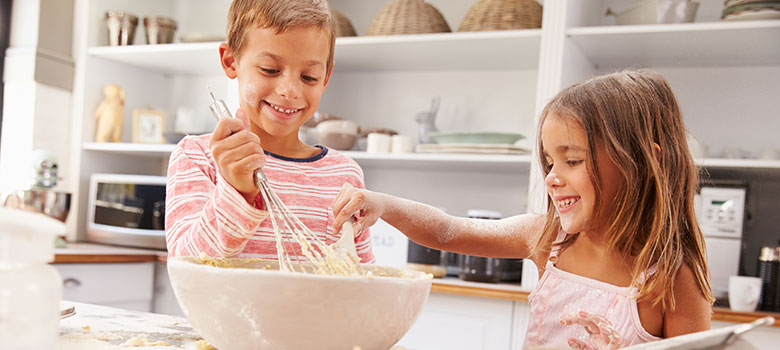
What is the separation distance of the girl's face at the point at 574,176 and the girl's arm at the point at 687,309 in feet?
0.47

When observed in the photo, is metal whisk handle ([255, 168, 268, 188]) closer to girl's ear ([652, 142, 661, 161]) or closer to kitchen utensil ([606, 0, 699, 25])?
girl's ear ([652, 142, 661, 161])

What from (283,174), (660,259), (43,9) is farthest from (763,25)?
(43,9)

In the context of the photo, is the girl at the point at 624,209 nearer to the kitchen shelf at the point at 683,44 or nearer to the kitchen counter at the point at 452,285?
the kitchen counter at the point at 452,285

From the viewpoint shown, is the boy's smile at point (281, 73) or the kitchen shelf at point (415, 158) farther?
the kitchen shelf at point (415, 158)

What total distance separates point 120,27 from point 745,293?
2370 mm

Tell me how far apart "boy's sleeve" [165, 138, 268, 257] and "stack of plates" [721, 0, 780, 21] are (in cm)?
154

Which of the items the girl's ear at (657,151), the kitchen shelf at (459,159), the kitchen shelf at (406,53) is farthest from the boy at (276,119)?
the kitchen shelf at (406,53)

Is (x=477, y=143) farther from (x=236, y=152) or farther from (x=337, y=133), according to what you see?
(x=236, y=152)

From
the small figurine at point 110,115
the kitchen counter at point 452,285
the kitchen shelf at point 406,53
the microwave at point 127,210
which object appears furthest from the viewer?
the small figurine at point 110,115

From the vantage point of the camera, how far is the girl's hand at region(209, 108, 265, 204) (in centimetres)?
60

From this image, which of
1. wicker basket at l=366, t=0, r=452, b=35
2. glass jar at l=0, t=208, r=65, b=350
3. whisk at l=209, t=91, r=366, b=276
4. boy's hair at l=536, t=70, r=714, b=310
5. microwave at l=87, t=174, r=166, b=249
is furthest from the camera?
microwave at l=87, t=174, r=166, b=249

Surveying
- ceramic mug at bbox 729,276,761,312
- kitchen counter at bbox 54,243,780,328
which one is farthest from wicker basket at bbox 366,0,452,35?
ceramic mug at bbox 729,276,761,312

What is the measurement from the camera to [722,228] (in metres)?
1.79

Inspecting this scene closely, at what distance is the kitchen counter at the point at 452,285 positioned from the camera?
5.36ft
